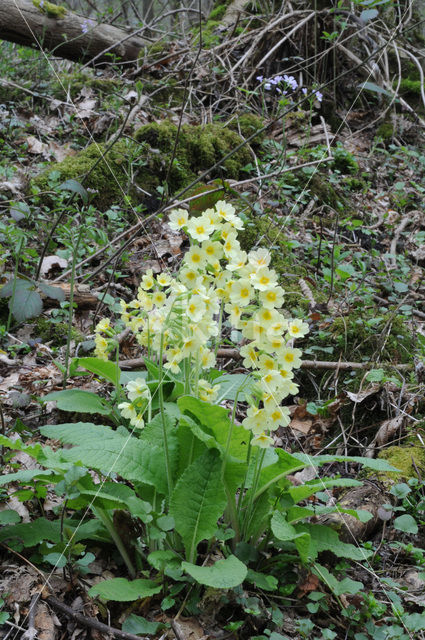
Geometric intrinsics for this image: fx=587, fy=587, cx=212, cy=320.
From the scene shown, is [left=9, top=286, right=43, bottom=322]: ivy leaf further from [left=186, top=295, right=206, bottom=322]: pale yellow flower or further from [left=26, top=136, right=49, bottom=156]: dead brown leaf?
[left=26, top=136, right=49, bottom=156]: dead brown leaf

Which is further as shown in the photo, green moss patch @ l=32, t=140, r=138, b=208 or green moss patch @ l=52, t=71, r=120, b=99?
green moss patch @ l=52, t=71, r=120, b=99

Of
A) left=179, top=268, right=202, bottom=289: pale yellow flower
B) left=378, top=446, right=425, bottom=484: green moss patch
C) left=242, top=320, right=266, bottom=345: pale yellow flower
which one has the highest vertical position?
left=179, top=268, right=202, bottom=289: pale yellow flower

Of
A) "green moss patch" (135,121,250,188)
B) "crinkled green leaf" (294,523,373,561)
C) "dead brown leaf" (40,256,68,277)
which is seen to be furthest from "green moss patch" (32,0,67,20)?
"crinkled green leaf" (294,523,373,561)

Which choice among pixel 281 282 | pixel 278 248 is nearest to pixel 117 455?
pixel 281 282

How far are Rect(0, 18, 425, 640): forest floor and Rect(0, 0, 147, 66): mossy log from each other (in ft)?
0.86

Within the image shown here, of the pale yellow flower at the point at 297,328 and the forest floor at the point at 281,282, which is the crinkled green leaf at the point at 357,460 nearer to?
the forest floor at the point at 281,282

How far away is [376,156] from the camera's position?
561 centimetres

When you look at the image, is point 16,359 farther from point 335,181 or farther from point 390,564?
point 335,181

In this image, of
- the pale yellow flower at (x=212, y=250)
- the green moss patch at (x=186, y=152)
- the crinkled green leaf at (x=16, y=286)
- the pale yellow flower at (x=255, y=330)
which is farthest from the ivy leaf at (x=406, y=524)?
the green moss patch at (x=186, y=152)

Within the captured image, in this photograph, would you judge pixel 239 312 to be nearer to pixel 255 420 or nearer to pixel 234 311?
pixel 234 311

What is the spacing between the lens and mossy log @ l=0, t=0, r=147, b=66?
5.43 m

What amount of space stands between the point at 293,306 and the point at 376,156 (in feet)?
9.36

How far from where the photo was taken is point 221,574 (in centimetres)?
151

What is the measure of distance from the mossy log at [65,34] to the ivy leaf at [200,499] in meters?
4.98
